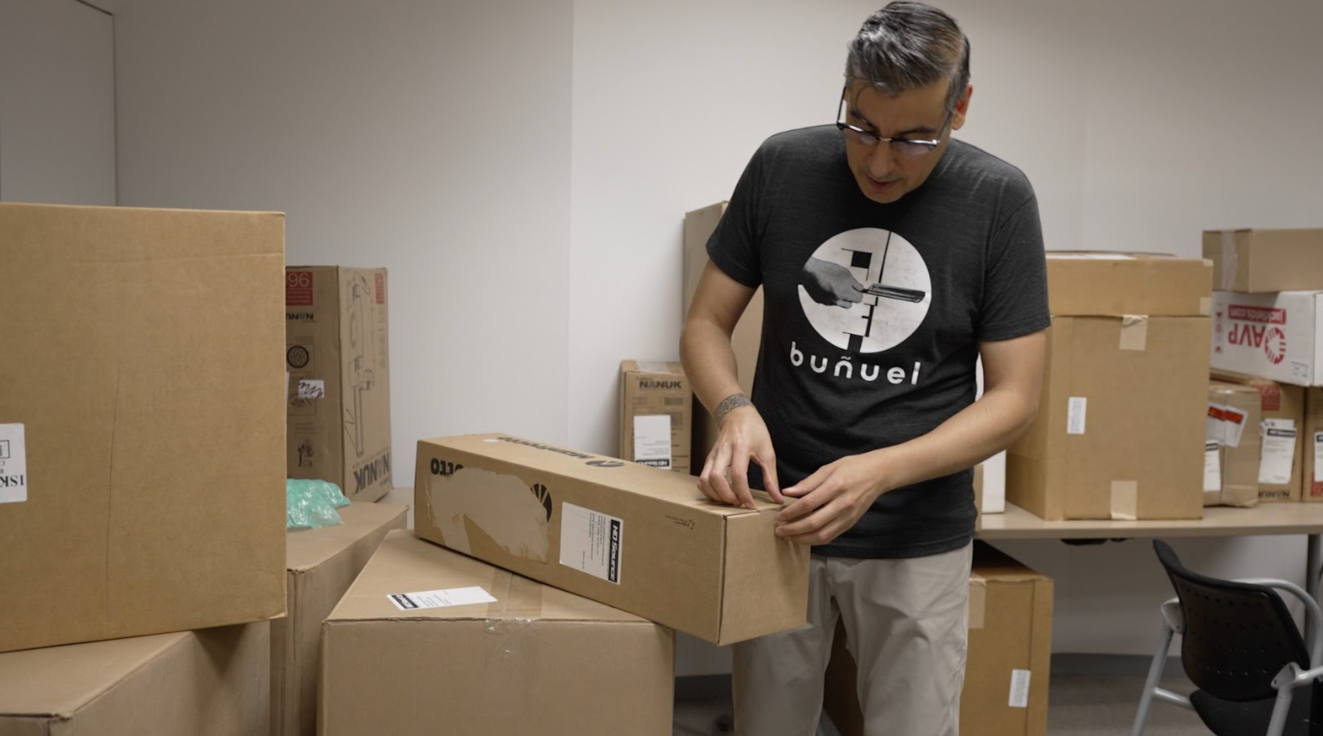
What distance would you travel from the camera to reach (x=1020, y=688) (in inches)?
103

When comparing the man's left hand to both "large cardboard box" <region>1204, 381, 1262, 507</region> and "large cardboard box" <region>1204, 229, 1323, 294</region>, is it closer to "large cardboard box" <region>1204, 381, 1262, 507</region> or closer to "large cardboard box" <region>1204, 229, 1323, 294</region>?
"large cardboard box" <region>1204, 381, 1262, 507</region>

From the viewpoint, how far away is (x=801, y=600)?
1.37 metres

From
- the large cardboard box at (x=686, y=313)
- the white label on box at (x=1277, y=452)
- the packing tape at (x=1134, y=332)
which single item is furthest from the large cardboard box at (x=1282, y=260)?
the large cardboard box at (x=686, y=313)

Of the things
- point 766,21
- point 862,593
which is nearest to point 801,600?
point 862,593

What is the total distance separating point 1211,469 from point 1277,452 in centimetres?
24

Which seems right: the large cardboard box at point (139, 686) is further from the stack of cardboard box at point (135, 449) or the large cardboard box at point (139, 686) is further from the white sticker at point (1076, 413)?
the white sticker at point (1076, 413)

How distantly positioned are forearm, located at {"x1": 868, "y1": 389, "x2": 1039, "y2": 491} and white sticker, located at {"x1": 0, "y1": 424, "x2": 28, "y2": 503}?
0.96 m

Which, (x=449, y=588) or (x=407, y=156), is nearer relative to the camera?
(x=449, y=588)

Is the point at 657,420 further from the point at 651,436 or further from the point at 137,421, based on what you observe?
the point at 137,421

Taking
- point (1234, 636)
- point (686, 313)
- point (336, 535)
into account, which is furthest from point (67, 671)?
point (1234, 636)

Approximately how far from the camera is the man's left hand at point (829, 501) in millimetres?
1285

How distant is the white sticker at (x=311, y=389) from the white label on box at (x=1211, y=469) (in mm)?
2195

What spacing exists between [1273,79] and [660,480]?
8.99 feet

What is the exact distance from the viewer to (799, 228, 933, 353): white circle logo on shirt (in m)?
1.45
